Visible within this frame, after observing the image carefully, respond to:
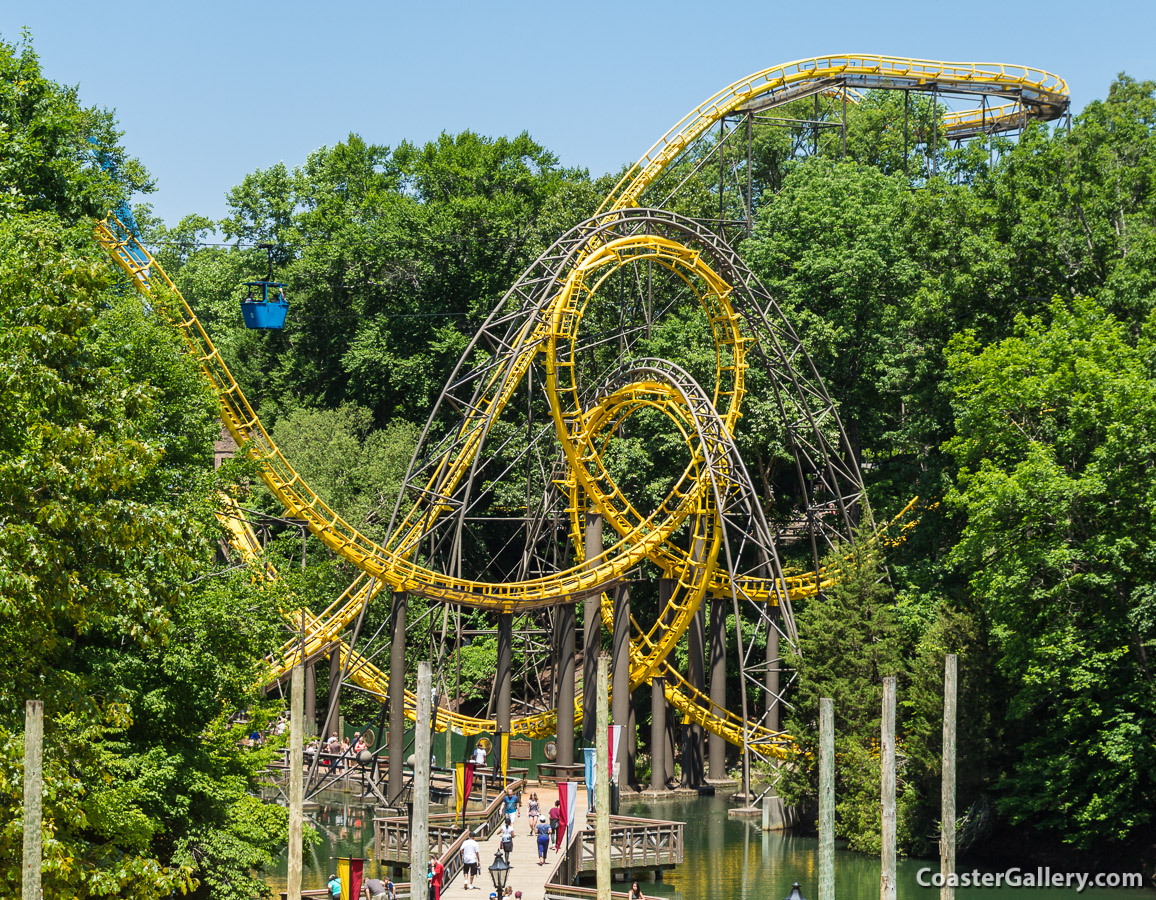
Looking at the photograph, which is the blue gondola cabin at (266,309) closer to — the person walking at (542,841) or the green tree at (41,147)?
the green tree at (41,147)

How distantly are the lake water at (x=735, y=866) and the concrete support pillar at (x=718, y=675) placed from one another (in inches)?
116

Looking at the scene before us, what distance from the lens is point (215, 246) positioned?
2653 inches

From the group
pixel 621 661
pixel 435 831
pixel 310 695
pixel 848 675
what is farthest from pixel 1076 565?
pixel 310 695

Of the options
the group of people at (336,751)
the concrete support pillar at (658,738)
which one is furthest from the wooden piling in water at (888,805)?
the group of people at (336,751)

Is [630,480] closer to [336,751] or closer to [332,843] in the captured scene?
[336,751]

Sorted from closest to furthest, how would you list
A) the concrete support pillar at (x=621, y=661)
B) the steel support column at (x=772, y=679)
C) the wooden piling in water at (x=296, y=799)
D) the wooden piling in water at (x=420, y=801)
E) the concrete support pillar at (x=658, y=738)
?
the wooden piling in water at (x=420, y=801) < the wooden piling in water at (x=296, y=799) < the concrete support pillar at (x=621, y=661) < the steel support column at (x=772, y=679) < the concrete support pillar at (x=658, y=738)

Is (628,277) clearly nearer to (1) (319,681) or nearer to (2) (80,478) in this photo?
(1) (319,681)

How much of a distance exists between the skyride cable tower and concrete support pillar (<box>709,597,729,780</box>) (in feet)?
0.19

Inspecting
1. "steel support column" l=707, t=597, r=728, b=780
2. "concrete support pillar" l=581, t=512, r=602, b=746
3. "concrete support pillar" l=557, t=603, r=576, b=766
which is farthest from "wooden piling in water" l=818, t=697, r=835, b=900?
"steel support column" l=707, t=597, r=728, b=780

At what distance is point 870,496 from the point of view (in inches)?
1641

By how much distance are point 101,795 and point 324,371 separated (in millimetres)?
43567

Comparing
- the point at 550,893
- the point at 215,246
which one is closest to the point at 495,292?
the point at 215,246

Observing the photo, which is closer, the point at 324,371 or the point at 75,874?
the point at 75,874

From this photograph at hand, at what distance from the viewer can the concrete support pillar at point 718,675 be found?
121 ft
